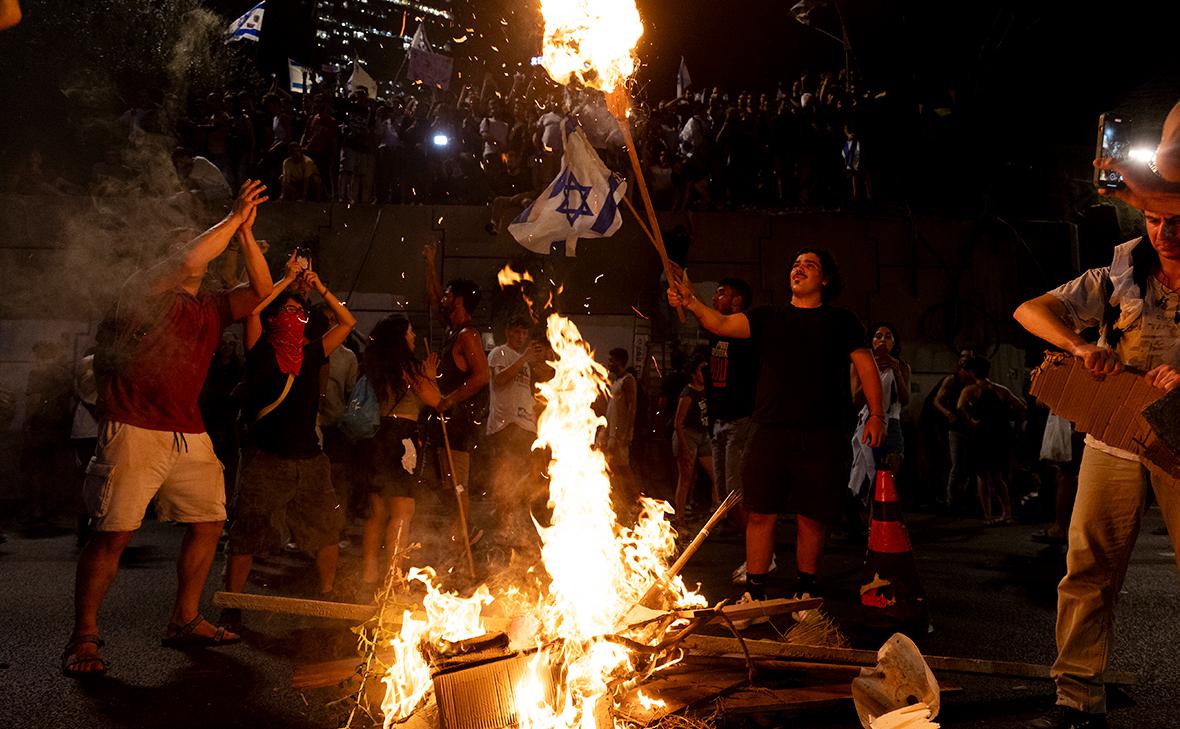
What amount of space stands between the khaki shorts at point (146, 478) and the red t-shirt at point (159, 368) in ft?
0.26

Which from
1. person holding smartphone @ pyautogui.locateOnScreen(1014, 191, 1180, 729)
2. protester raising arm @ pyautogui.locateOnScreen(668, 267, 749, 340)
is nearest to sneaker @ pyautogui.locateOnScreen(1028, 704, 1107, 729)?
person holding smartphone @ pyautogui.locateOnScreen(1014, 191, 1180, 729)

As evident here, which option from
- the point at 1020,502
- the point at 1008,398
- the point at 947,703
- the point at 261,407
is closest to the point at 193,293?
the point at 261,407

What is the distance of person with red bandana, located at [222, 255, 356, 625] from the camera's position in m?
5.27

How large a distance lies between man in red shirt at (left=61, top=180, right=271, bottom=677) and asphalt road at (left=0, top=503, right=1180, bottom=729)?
0.33 m

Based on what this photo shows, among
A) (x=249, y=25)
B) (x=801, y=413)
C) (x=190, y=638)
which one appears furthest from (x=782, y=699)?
(x=249, y=25)

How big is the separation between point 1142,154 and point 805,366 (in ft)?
6.92

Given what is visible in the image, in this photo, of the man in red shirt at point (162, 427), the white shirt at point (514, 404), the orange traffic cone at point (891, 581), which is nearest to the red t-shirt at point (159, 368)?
the man in red shirt at point (162, 427)

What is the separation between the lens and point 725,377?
22.3 feet

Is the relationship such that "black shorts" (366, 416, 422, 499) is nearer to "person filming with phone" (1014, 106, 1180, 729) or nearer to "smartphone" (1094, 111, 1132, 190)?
"person filming with phone" (1014, 106, 1180, 729)

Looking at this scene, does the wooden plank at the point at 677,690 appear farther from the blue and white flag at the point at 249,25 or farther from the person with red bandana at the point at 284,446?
the blue and white flag at the point at 249,25

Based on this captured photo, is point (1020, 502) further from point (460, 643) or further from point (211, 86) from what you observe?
point (211, 86)

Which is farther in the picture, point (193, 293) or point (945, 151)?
point (945, 151)

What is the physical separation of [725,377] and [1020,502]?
22.3 feet

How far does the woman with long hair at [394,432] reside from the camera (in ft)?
19.6
